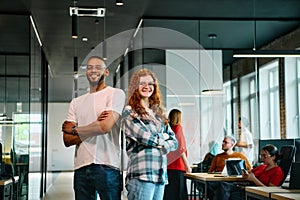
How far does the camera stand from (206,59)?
7047mm

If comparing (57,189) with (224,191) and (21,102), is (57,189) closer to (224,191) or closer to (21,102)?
(21,102)

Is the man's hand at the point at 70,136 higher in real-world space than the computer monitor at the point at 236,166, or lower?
higher

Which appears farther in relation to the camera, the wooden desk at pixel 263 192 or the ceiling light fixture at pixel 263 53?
the ceiling light fixture at pixel 263 53

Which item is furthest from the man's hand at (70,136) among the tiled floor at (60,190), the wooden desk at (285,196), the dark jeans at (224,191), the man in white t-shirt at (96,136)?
the tiled floor at (60,190)

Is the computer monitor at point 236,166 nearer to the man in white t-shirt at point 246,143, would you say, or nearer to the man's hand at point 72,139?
the man in white t-shirt at point 246,143

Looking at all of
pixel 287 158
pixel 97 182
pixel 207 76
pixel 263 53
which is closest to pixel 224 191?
pixel 287 158

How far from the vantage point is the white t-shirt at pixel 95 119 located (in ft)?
8.00

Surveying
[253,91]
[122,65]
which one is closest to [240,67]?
[253,91]

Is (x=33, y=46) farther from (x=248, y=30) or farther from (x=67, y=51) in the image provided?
(x=248, y=30)

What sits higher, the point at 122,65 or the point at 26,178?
the point at 122,65

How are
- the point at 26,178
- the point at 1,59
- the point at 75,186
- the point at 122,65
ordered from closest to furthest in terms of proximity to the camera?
1. the point at 75,186
2. the point at 1,59
3. the point at 26,178
4. the point at 122,65

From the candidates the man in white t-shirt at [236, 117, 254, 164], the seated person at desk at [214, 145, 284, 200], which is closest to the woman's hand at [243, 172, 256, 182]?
Result: the seated person at desk at [214, 145, 284, 200]

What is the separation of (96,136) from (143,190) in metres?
0.32

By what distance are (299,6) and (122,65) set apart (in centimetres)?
239
